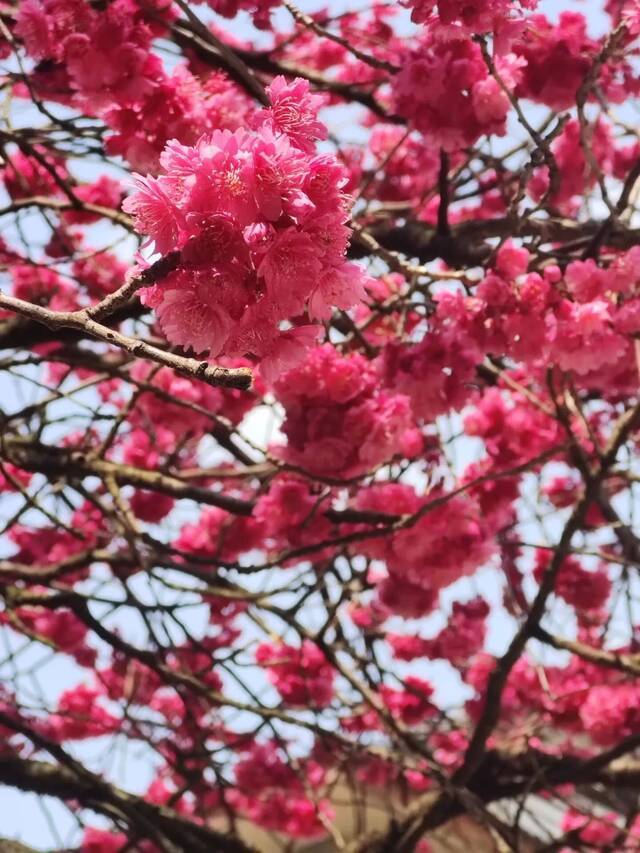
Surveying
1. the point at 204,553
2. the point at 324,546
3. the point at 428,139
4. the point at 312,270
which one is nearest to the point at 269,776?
the point at 204,553

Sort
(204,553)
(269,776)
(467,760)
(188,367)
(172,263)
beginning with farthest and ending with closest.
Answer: (269,776) → (204,553) → (467,760) → (172,263) → (188,367)

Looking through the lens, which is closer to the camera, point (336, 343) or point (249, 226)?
point (249, 226)

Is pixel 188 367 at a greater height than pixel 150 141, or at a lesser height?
lesser

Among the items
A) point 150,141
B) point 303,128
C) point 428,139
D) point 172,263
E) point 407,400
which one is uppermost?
point 428,139

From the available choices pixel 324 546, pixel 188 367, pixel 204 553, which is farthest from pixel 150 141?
pixel 204 553

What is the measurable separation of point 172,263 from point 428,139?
5.13 feet

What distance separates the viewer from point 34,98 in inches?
104

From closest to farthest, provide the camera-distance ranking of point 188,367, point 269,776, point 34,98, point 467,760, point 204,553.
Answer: point 188,367 < point 34,98 < point 467,760 < point 204,553 < point 269,776

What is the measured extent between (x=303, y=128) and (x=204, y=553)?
9.33ft

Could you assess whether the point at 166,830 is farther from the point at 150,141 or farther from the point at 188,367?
the point at 188,367

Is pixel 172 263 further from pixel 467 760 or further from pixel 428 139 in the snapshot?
pixel 467 760

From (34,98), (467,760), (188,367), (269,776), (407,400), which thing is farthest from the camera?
(269,776)

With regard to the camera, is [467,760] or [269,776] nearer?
[467,760]

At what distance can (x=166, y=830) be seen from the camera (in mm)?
3021
